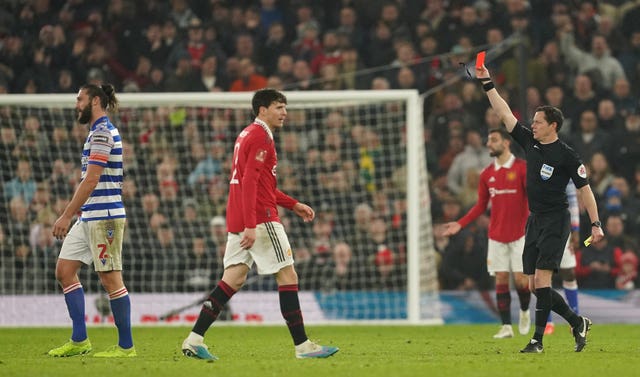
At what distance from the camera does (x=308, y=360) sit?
8.16 metres

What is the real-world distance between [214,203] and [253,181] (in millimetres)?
7801

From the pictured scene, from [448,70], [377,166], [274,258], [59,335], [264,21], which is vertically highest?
[264,21]

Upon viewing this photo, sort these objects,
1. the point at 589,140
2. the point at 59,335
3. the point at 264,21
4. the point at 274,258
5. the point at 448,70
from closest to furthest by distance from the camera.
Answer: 1. the point at 274,258
2. the point at 59,335
3. the point at 589,140
4. the point at 448,70
5. the point at 264,21

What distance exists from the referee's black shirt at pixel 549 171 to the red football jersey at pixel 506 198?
8.33 feet

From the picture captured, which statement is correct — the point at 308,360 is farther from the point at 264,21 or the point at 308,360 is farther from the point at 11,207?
the point at 264,21

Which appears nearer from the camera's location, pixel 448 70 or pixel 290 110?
pixel 290 110

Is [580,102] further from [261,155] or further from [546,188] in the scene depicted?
[261,155]

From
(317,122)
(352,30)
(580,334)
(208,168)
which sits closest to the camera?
(580,334)

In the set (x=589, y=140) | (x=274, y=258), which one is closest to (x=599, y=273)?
(x=589, y=140)

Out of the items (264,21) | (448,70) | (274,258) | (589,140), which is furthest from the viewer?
(264,21)

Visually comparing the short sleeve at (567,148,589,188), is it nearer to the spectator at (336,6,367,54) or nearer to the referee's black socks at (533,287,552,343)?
the referee's black socks at (533,287,552,343)

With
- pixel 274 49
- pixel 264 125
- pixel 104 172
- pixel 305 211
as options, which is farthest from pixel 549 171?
pixel 274 49

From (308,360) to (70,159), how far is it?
8.25 metres

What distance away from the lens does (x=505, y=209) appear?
38.7 ft
